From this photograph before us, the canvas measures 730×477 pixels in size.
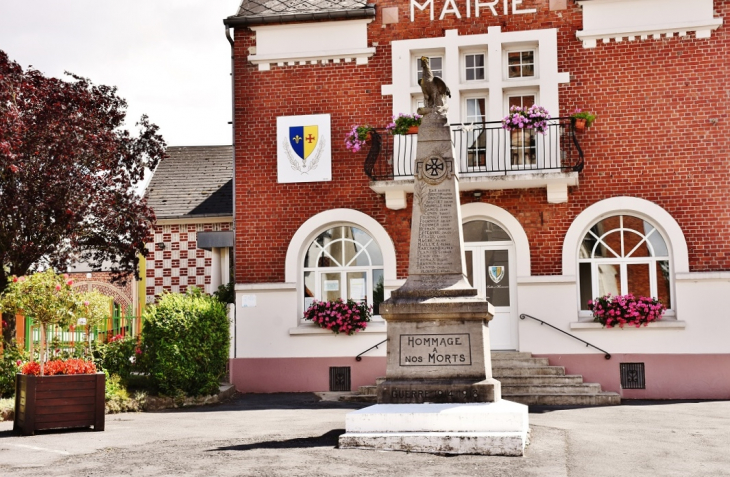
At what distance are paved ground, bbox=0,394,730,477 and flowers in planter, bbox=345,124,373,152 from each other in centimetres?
533

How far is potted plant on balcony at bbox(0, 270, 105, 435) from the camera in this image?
430 inches

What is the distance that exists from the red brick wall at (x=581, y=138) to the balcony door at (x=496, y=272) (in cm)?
50

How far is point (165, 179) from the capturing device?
76.5ft

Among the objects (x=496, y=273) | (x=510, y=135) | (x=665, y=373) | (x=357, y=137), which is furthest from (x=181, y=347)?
(x=665, y=373)

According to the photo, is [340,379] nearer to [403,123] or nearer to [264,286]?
[264,286]

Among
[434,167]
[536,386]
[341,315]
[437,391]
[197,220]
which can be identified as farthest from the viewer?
[197,220]

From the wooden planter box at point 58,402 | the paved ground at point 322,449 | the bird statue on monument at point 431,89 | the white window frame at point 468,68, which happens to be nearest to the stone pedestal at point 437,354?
the bird statue on monument at point 431,89

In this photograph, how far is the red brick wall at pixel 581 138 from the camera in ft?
52.2

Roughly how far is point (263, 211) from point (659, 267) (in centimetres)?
724

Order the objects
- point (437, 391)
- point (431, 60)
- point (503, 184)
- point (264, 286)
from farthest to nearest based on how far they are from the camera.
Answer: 1. point (431, 60)
2. point (264, 286)
3. point (503, 184)
4. point (437, 391)

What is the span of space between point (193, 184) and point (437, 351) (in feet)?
46.2

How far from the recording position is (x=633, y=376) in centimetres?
1584

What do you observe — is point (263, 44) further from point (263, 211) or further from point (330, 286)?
point (330, 286)

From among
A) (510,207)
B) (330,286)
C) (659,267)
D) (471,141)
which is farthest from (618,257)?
(330,286)
